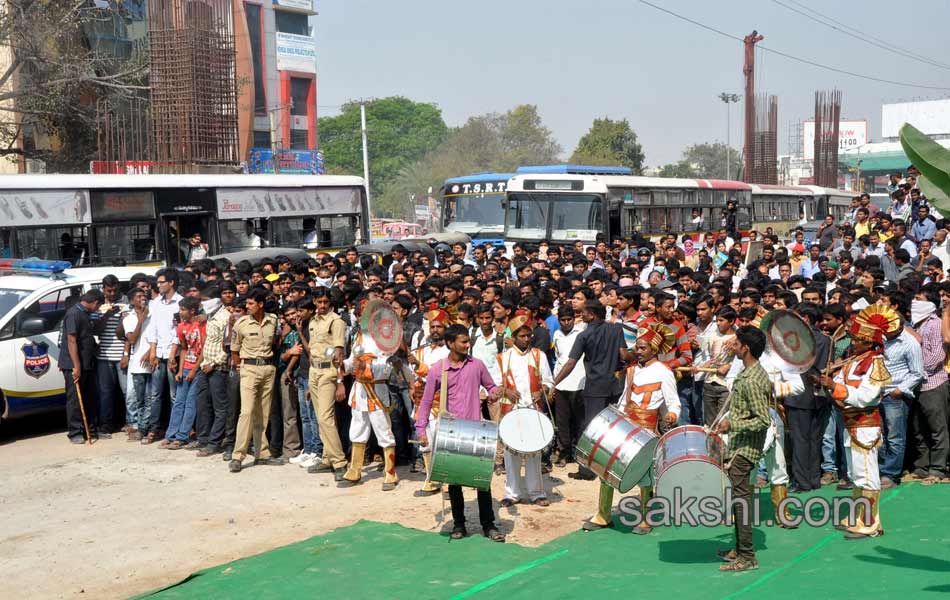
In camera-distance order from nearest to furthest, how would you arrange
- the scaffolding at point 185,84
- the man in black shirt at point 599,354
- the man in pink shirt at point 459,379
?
the man in pink shirt at point 459,379 → the man in black shirt at point 599,354 → the scaffolding at point 185,84

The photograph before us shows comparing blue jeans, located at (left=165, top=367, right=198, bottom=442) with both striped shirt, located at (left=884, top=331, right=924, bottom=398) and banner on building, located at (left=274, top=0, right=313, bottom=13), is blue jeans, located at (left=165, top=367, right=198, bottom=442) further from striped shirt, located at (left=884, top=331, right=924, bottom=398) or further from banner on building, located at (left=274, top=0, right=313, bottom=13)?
banner on building, located at (left=274, top=0, right=313, bottom=13)

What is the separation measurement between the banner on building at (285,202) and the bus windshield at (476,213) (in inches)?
110

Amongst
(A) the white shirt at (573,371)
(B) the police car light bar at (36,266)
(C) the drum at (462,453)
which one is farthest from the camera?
(B) the police car light bar at (36,266)

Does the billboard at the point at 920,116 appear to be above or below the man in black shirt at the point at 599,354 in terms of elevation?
above

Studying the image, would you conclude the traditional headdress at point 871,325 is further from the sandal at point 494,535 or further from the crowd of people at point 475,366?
the sandal at point 494,535

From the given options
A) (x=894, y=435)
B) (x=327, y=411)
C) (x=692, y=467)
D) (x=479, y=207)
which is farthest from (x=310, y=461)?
(x=479, y=207)

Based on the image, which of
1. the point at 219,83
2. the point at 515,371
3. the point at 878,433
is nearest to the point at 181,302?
the point at 515,371

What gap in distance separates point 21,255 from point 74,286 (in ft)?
17.4

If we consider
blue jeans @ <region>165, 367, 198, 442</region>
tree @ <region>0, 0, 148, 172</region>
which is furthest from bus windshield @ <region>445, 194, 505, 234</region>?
blue jeans @ <region>165, 367, 198, 442</region>

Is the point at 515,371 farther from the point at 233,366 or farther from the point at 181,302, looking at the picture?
the point at 181,302

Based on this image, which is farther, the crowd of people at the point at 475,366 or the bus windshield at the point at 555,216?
the bus windshield at the point at 555,216

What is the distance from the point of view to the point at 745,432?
6.86 m

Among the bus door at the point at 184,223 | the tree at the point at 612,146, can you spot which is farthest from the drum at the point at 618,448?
the tree at the point at 612,146

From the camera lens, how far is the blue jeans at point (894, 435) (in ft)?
28.9
